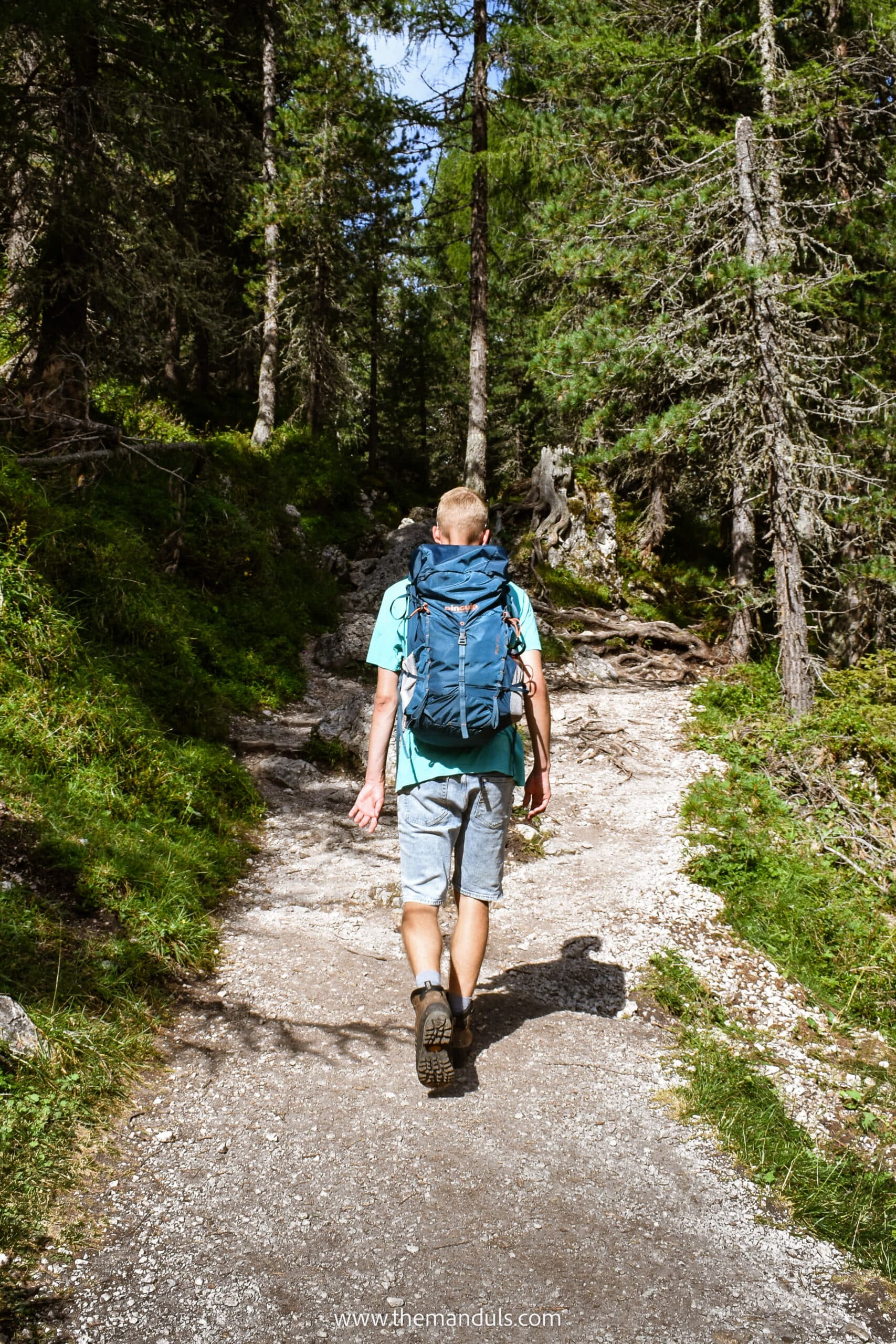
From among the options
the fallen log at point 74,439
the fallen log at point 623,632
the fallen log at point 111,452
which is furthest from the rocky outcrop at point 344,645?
the fallen log at point 74,439

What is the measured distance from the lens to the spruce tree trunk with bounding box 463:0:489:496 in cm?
1462

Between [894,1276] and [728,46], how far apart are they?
45.4ft

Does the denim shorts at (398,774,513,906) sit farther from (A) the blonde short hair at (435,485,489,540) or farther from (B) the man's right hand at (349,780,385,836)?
(A) the blonde short hair at (435,485,489,540)

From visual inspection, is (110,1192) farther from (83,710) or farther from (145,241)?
(145,241)

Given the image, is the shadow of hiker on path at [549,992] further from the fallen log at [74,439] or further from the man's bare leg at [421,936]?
the fallen log at [74,439]

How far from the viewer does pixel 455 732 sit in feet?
10.8

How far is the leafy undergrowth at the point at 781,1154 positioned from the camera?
114 inches

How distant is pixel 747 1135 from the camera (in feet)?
11.2

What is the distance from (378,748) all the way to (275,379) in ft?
53.4

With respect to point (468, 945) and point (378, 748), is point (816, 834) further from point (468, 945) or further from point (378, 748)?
point (378, 748)

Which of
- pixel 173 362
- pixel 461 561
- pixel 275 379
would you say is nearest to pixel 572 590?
pixel 275 379

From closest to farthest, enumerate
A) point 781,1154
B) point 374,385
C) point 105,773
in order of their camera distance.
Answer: point 781,1154, point 105,773, point 374,385

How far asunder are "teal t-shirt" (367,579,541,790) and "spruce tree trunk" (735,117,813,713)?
Answer: 6816 mm

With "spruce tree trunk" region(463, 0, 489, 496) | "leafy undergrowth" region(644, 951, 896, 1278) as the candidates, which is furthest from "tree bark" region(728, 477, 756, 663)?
"leafy undergrowth" region(644, 951, 896, 1278)
